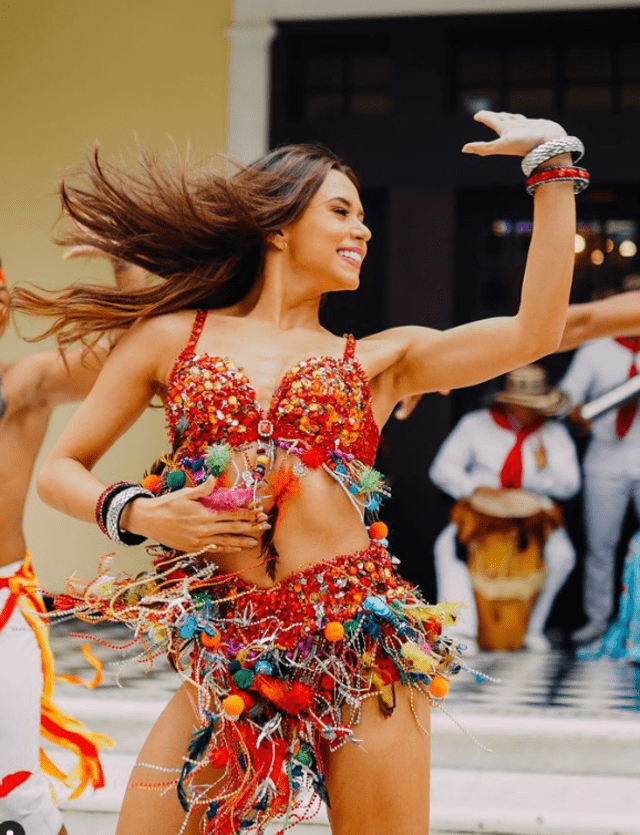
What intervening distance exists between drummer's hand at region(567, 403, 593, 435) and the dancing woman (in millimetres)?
4066

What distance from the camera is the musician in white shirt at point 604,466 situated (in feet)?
21.8

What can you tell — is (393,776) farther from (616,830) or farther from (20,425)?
(616,830)

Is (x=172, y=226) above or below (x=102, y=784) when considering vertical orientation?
above

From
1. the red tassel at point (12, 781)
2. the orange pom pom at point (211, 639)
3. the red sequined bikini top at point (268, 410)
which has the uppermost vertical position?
the red sequined bikini top at point (268, 410)

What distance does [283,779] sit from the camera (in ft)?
8.11

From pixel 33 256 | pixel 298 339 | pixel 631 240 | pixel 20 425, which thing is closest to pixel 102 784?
pixel 20 425

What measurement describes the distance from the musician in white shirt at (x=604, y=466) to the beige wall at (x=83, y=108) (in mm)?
2206

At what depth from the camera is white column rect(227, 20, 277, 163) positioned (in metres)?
7.11

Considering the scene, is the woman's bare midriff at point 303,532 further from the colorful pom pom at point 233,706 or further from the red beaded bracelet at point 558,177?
the red beaded bracelet at point 558,177

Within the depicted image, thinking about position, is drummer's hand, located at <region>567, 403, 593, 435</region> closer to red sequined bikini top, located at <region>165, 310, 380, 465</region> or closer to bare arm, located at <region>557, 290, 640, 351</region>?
bare arm, located at <region>557, 290, 640, 351</region>

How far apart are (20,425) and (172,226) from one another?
0.97m

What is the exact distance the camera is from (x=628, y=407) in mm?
6641

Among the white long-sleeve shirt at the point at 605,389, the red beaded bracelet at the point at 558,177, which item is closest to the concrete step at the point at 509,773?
the white long-sleeve shirt at the point at 605,389

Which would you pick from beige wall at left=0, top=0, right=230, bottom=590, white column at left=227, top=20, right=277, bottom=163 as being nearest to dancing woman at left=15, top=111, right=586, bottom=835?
white column at left=227, top=20, right=277, bottom=163
